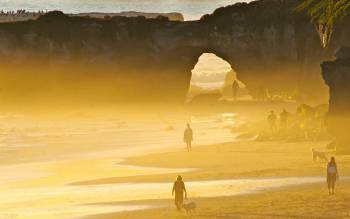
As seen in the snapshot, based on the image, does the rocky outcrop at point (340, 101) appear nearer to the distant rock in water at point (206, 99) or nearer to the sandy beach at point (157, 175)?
the sandy beach at point (157, 175)

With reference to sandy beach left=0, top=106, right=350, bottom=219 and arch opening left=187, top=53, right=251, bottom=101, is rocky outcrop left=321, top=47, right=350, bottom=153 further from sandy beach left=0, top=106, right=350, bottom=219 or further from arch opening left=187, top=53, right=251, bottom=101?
arch opening left=187, top=53, right=251, bottom=101

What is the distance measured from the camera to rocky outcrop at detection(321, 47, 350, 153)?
49.4 m

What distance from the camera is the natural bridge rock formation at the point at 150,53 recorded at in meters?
91.5

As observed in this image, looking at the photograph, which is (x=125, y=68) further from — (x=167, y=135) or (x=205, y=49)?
(x=167, y=135)

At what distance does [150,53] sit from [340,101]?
1827 inches

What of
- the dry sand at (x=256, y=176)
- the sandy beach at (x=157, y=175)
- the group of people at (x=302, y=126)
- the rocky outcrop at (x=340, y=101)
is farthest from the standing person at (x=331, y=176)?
the group of people at (x=302, y=126)

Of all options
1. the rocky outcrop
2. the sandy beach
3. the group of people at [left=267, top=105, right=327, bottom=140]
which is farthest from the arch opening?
the rocky outcrop

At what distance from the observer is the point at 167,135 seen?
66.6 meters

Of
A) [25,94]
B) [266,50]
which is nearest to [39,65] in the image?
[25,94]

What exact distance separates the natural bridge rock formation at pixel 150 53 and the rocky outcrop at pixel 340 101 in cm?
3775

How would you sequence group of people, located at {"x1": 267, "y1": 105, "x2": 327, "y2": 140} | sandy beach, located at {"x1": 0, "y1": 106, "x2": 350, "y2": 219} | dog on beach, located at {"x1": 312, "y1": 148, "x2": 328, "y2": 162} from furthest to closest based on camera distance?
group of people, located at {"x1": 267, "y1": 105, "x2": 327, "y2": 140} < dog on beach, located at {"x1": 312, "y1": 148, "x2": 328, "y2": 162} < sandy beach, located at {"x1": 0, "y1": 106, "x2": 350, "y2": 219}

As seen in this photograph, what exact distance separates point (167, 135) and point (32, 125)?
13.7 m

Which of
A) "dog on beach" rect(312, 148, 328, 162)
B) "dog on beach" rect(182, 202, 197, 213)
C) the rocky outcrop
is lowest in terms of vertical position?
"dog on beach" rect(182, 202, 197, 213)

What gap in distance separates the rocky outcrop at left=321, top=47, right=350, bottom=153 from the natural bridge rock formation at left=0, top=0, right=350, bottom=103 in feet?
124
